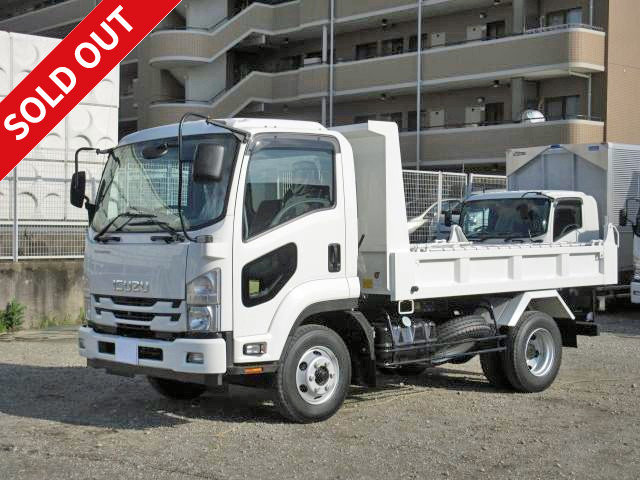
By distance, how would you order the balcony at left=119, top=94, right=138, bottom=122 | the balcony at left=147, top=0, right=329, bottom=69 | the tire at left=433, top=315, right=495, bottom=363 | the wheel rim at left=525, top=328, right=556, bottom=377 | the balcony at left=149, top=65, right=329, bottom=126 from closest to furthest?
the tire at left=433, top=315, right=495, bottom=363, the wheel rim at left=525, top=328, right=556, bottom=377, the balcony at left=149, top=65, right=329, bottom=126, the balcony at left=147, top=0, right=329, bottom=69, the balcony at left=119, top=94, right=138, bottom=122

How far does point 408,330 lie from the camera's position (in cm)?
882

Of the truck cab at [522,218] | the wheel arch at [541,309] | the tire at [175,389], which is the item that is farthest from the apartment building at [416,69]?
the tire at [175,389]

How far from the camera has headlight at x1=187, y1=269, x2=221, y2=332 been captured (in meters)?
7.35

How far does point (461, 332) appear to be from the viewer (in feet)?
30.4

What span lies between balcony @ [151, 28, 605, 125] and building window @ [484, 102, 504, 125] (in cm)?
88

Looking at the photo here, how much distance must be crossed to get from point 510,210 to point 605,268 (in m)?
4.19

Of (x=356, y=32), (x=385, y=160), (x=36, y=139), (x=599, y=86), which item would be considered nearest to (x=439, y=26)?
(x=356, y=32)

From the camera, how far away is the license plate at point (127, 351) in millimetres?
7734

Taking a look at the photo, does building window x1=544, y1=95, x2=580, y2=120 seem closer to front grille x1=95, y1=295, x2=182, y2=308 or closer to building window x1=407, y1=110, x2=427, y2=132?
building window x1=407, y1=110, x2=427, y2=132

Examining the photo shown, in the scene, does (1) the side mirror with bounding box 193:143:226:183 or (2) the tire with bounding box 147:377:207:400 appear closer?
(1) the side mirror with bounding box 193:143:226:183

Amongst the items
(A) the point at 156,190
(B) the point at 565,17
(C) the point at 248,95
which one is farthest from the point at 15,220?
(C) the point at 248,95

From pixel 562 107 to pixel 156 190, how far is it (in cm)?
2574

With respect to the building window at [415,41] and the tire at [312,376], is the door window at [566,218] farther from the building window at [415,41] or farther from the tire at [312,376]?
the building window at [415,41]

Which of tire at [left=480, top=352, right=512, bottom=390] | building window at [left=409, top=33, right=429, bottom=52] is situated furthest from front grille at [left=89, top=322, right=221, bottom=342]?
building window at [left=409, top=33, right=429, bottom=52]
